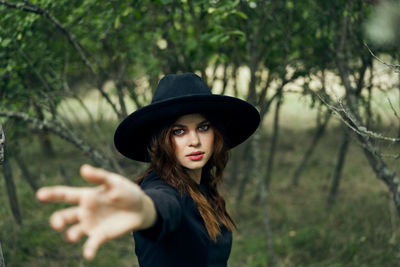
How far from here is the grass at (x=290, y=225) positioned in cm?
502

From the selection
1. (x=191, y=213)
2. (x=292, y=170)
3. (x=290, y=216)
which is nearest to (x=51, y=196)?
(x=191, y=213)

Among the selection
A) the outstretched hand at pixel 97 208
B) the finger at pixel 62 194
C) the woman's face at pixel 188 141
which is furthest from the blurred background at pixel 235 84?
the finger at pixel 62 194

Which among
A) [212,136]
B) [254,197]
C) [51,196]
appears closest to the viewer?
[51,196]

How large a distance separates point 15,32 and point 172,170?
2.43 m

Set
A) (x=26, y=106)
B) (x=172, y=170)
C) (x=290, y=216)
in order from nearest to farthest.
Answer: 1. (x=172, y=170)
2. (x=26, y=106)
3. (x=290, y=216)

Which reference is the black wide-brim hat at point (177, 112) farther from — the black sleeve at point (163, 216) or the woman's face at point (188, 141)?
the black sleeve at point (163, 216)

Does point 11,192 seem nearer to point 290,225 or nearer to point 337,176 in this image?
point 290,225

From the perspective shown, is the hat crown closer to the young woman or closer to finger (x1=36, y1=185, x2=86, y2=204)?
the young woman

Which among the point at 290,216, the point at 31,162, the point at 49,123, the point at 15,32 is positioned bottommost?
the point at 290,216

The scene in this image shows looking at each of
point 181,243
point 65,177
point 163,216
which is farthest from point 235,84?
point 163,216

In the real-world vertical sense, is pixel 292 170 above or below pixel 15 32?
below

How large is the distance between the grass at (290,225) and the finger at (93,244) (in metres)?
3.09

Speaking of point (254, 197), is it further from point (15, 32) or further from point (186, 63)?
point (15, 32)

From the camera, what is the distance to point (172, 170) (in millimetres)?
2057
